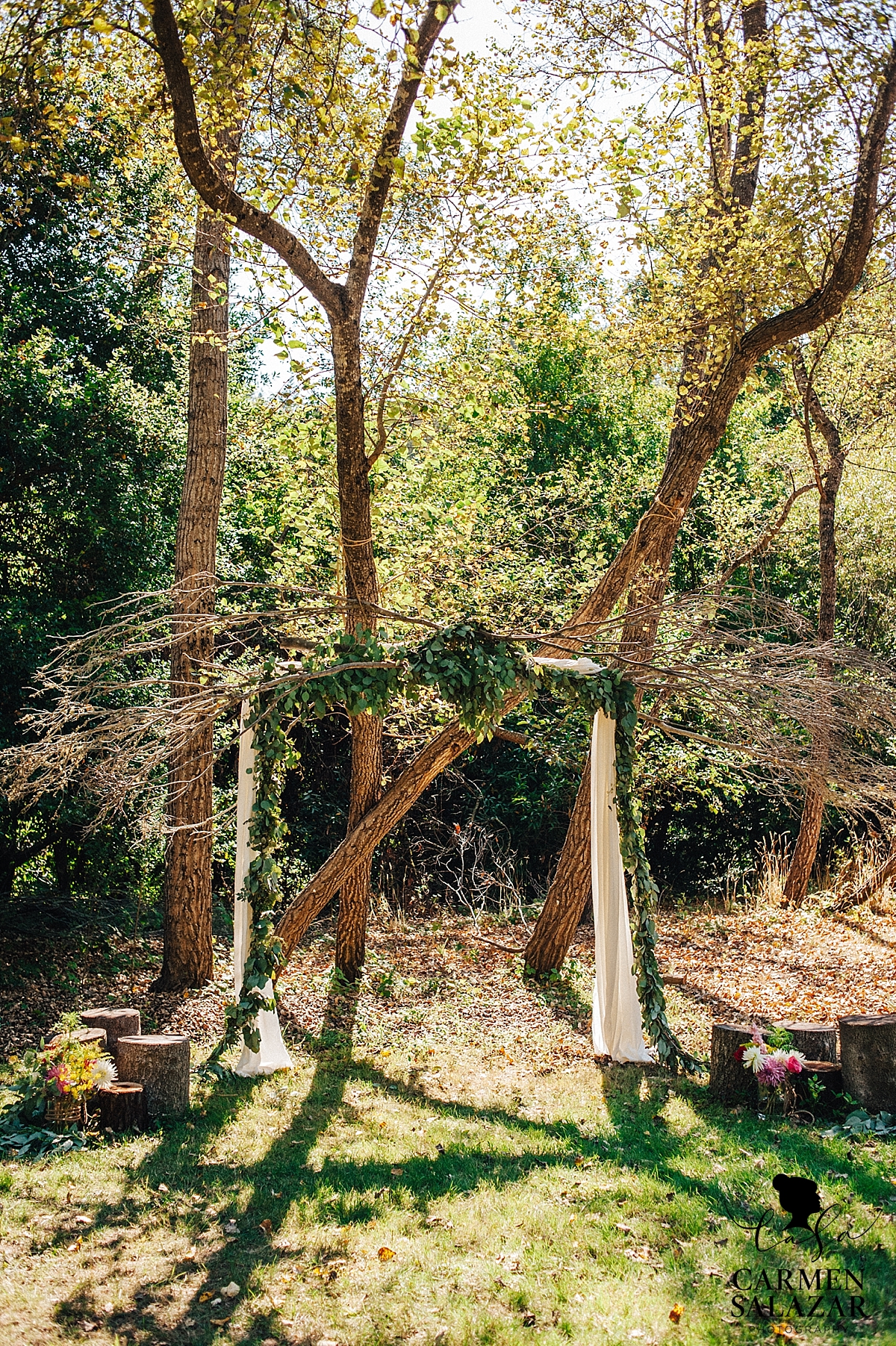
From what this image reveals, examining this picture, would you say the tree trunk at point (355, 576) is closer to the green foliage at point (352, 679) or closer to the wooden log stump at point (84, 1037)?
the green foliage at point (352, 679)

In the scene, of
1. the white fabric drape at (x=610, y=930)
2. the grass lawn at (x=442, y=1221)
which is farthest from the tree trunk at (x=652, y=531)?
the grass lawn at (x=442, y=1221)

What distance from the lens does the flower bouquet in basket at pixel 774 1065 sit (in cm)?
524

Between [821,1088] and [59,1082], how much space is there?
3965mm

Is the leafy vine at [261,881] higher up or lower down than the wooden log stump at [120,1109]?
higher up

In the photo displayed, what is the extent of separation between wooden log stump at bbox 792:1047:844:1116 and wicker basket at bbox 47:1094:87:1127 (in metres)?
3.81

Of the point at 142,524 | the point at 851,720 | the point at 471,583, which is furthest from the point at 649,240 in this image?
the point at 142,524

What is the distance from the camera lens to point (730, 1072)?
5.59 m

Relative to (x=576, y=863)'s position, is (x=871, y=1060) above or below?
below

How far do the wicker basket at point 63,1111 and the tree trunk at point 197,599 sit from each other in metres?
2.80

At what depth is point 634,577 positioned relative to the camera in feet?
27.8

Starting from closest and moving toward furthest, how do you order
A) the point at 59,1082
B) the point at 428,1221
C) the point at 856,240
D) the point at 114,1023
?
the point at 428,1221 → the point at 59,1082 → the point at 114,1023 → the point at 856,240

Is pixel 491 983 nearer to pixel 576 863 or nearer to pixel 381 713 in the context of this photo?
pixel 576 863

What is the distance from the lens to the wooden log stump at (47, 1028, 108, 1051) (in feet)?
17.0

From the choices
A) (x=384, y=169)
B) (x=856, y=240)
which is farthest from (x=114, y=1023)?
(x=856, y=240)
